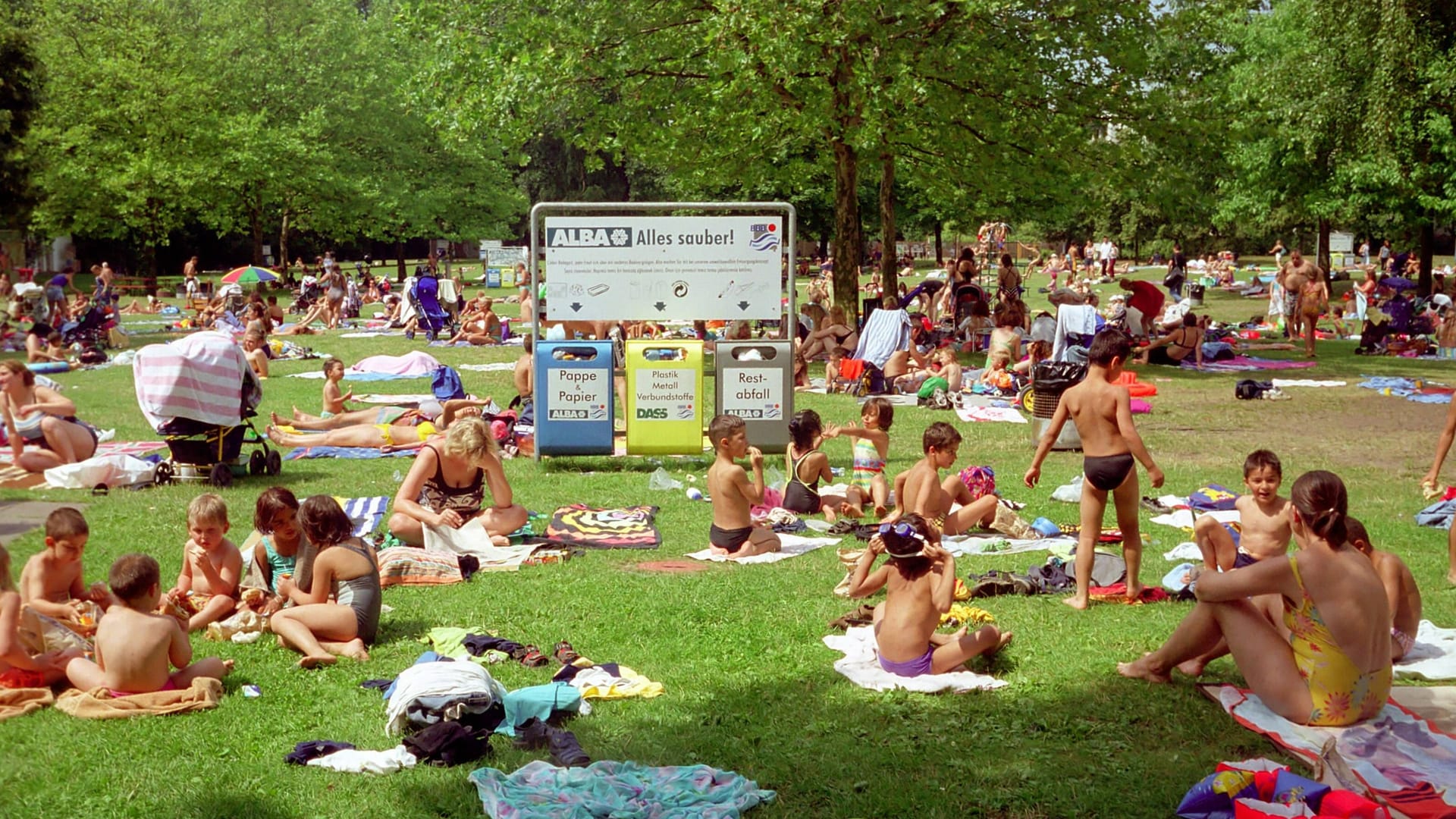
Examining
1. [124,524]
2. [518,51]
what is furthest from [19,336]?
[124,524]

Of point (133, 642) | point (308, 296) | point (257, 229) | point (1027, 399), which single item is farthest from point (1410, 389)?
point (257, 229)

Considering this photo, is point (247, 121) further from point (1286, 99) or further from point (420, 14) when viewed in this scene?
point (1286, 99)

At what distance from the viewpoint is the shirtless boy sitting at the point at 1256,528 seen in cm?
785

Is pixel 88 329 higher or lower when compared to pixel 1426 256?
lower

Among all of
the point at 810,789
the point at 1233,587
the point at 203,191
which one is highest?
the point at 203,191

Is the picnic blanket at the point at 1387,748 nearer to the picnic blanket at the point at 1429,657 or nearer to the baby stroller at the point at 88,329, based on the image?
the picnic blanket at the point at 1429,657

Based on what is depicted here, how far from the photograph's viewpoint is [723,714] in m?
6.32

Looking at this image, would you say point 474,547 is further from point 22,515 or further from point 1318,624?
point 1318,624

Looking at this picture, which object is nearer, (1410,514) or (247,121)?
(1410,514)

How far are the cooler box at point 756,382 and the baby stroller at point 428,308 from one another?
1672cm

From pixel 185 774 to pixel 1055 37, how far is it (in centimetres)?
1923

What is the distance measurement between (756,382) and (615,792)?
8.20 m

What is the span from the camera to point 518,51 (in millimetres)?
22297

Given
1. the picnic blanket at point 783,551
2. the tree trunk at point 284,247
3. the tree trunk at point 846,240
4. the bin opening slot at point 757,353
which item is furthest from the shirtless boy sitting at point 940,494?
the tree trunk at point 284,247
